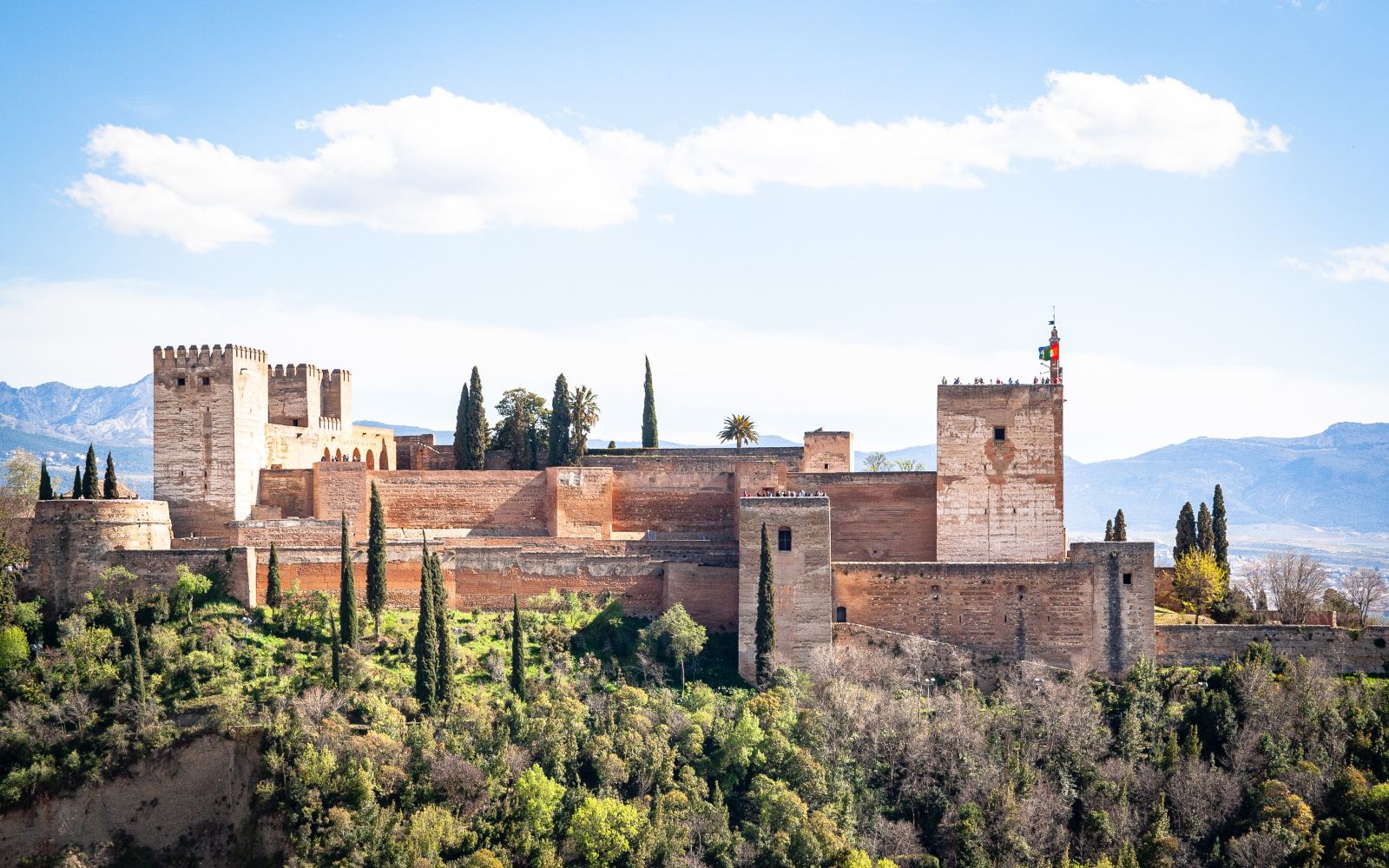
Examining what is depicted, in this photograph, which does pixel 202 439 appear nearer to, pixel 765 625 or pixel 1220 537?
pixel 765 625

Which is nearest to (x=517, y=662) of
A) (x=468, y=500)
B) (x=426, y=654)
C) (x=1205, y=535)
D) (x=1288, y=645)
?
(x=426, y=654)

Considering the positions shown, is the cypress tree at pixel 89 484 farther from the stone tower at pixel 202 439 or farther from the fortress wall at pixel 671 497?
the fortress wall at pixel 671 497

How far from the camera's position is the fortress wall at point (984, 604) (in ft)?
108

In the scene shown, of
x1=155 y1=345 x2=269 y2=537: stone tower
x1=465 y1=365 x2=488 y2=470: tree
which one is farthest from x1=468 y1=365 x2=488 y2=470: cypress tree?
x1=155 y1=345 x2=269 y2=537: stone tower

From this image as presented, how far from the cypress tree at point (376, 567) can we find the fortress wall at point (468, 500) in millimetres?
4251

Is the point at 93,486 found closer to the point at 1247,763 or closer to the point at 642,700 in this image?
the point at 642,700

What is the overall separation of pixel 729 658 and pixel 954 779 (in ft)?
19.9

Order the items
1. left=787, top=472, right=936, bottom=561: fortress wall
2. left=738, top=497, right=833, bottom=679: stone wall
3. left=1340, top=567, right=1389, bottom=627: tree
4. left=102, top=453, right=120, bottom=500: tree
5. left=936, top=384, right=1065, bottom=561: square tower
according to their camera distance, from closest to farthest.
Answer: left=738, top=497, right=833, bottom=679: stone wall → left=936, top=384, right=1065, bottom=561: square tower → left=787, top=472, right=936, bottom=561: fortress wall → left=102, top=453, right=120, bottom=500: tree → left=1340, top=567, right=1389, bottom=627: tree

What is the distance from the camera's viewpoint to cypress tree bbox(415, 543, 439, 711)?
3058cm

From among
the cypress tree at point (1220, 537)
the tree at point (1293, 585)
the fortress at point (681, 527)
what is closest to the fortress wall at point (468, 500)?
the fortress at point (681, 527)

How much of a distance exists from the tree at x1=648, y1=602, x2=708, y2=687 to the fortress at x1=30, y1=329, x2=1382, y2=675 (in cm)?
104

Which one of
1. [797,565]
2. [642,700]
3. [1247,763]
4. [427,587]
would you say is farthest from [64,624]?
[1247,763]

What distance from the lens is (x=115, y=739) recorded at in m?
29.7

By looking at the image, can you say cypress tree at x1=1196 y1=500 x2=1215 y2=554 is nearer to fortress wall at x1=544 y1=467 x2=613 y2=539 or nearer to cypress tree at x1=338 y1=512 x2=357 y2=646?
fortress wall at x1=544 y1=467 x2=613 y2=539
